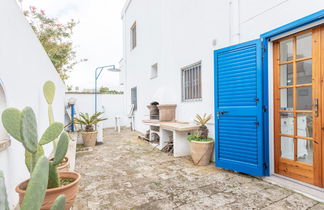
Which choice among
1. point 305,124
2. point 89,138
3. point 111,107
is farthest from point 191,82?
point 111,107

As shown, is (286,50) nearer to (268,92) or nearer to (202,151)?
(268,92)

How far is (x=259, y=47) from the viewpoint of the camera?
2643mm

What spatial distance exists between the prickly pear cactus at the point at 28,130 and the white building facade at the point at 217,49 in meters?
2.83

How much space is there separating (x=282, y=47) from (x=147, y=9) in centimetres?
532

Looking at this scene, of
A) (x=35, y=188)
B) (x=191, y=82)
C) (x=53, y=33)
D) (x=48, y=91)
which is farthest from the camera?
(x=53, y=33)

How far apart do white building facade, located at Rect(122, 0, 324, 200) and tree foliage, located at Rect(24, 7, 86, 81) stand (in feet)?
9.45

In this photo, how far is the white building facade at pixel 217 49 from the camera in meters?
2.31

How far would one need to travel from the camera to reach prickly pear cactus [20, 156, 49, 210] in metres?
0.83

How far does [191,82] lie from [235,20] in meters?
1.78

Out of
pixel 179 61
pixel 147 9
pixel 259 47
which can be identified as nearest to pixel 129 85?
pixel 147 9

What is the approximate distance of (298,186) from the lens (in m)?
2.32

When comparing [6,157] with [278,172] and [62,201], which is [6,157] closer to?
[62,201]

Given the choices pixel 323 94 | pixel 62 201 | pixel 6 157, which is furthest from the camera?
pixel 323 94

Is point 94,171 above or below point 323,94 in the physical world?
below
